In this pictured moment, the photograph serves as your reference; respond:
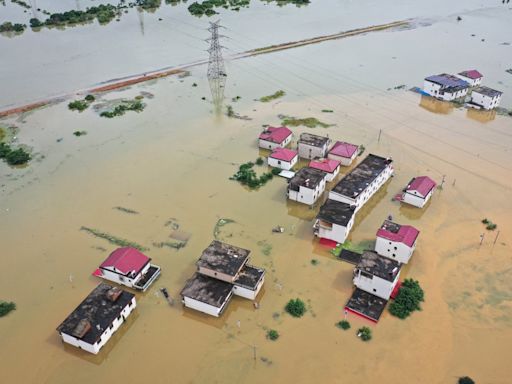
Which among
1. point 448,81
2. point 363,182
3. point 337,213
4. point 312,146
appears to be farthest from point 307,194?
point 448,81

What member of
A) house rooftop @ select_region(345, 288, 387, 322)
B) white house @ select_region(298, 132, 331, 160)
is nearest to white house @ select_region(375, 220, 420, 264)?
house rooftop @ select_region(345, 288, 387, 322)

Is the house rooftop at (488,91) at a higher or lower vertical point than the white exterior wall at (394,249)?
higher

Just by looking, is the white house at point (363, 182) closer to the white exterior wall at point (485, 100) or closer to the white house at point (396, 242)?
the white house at point (396, 242)

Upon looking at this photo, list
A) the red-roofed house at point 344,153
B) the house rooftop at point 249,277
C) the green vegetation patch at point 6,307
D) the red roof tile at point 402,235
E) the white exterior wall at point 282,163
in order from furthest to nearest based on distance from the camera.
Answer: the red-roofed house at point 344,153 < the white exterior wall at point 282,163 < the red roof tile at point 402,235 < the house rooftop at point 249,277 < the green vegetation patch at point 6,307

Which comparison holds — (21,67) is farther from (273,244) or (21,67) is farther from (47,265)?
(273,244)

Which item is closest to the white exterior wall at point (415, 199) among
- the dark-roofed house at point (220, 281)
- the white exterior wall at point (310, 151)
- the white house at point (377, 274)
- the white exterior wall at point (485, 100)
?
the white exterior wall at point (310, 151)

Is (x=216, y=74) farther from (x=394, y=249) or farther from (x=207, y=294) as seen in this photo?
(x=207, y=294)

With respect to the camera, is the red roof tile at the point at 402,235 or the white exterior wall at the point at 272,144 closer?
the red roof tile at the point at 402,235
